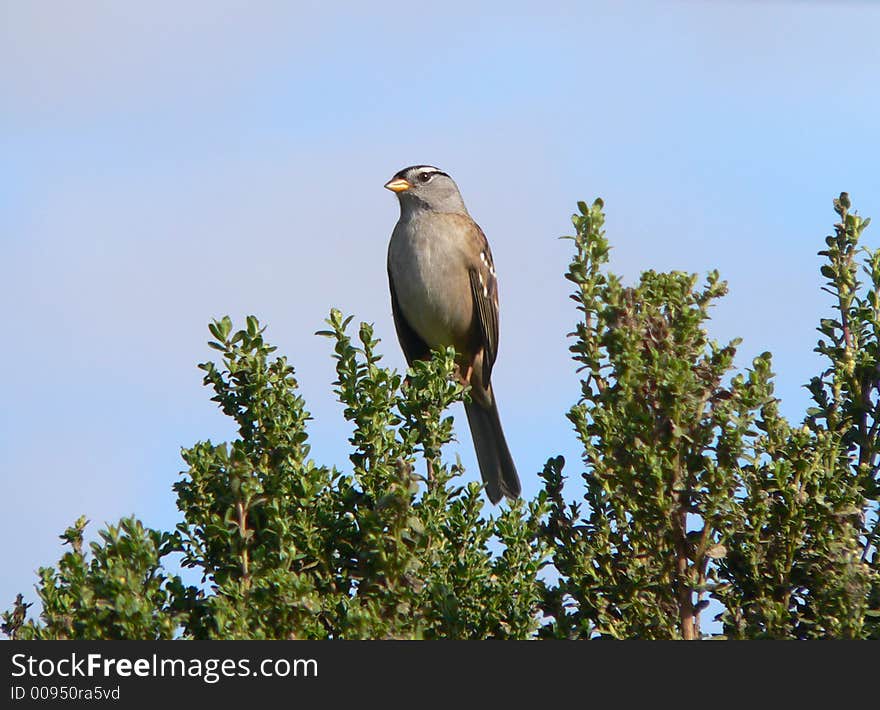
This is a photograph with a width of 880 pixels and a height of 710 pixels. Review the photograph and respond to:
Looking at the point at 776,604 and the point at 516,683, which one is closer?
the point at 516,683

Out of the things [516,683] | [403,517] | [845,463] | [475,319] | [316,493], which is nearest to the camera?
[516,683]

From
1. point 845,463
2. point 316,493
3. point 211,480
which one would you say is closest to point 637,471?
point 845,463

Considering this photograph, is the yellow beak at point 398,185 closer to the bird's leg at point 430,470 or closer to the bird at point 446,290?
the bird at point 446,290

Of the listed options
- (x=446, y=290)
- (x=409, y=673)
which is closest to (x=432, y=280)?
(x=446, y=290)

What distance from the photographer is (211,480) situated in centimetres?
524

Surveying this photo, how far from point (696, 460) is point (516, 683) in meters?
1.53

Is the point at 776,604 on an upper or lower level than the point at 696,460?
lower

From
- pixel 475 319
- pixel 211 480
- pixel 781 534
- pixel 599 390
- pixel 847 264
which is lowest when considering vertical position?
pixel 781 534

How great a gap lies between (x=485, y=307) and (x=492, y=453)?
4.10 ft

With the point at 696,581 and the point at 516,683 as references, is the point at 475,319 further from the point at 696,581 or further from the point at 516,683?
the point at 516,683

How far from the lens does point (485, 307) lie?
973 cm

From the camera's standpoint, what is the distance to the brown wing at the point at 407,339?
385 inches

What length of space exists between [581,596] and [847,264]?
2338mm

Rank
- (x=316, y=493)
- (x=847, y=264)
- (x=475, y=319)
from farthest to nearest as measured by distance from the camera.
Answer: (x=475, y=319)
(x=847, y=264)
(x=316, y=493)
